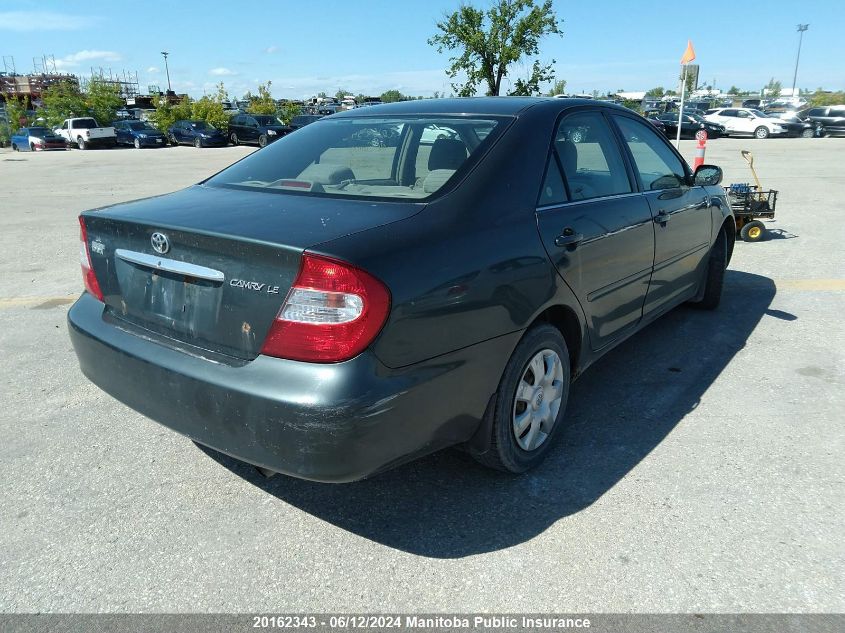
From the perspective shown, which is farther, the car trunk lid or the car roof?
the car roof

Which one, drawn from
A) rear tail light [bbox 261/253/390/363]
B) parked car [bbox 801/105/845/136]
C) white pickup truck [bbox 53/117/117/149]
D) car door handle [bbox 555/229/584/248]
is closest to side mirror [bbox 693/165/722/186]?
car door handle [bbox 555/229/584/248]

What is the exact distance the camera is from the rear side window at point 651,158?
4012mm

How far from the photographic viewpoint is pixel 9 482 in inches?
121

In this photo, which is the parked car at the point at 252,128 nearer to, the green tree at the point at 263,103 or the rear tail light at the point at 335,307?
the green tree at the point at 263,103

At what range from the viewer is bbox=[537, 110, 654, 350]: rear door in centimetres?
312

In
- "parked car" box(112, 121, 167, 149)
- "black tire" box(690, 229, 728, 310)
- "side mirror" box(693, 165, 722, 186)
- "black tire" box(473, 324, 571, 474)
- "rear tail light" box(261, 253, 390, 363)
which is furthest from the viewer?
"parked car" box(112, 121, 167, 149)

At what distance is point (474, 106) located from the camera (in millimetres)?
3469

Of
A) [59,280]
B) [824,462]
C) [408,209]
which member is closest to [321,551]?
[408,209]

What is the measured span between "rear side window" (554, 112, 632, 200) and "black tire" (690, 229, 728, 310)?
1877 mm

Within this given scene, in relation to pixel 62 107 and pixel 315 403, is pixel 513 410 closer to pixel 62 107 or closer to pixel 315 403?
pixel 315 403

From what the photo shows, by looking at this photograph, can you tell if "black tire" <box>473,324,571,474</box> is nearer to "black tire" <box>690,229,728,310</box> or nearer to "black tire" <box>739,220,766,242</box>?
"black tire" <box>690,229,728,310</box>

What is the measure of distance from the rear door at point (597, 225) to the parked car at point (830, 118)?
121ft

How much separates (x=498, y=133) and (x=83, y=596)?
2504 mm

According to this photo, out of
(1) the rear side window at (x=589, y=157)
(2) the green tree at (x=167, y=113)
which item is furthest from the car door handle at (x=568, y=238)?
(2) the green tree at (x=167, y=113)
